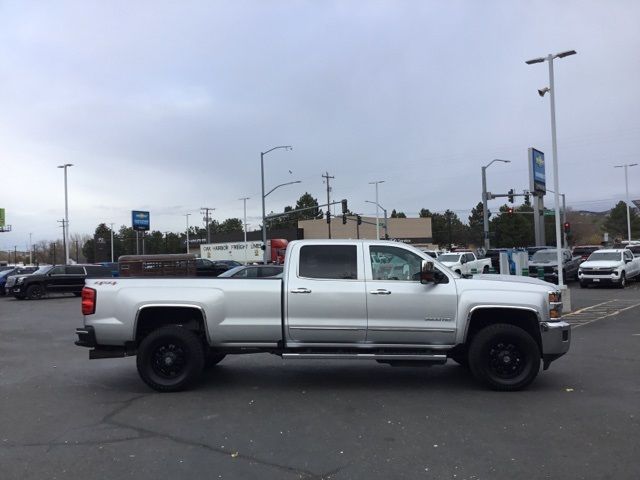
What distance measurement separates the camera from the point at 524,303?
22.3 feet

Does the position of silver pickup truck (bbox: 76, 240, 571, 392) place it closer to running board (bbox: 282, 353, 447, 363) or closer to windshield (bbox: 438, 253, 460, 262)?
running board (bbox: 282, 353, 447, 363)

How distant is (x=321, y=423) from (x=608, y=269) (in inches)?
906

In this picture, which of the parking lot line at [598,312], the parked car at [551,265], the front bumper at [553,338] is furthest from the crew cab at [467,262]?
the front bumper at [553,338]

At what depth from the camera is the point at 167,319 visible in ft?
23.9

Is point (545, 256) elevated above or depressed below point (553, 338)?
above

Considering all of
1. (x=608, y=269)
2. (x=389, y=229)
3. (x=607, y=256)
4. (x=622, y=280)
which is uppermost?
(x=389, y=229)

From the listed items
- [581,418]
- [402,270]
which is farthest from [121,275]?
[581,418]

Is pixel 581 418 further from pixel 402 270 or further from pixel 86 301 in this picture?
pixel 86 301

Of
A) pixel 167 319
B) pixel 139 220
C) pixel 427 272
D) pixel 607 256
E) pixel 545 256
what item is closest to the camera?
pixel 427 272

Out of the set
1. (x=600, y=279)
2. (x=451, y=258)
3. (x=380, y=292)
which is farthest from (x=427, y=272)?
(x=451, y=258)

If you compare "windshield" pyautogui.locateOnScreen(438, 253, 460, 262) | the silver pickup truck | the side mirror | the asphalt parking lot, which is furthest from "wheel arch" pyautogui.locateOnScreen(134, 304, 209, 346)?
"windshield" pyautogui.locateOnScreen(438, 253, 460, 262)

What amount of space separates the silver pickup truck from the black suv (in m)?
20.7

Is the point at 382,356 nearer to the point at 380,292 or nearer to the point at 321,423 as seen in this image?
the point at 380,292

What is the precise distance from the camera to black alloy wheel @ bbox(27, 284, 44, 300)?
2633cm
